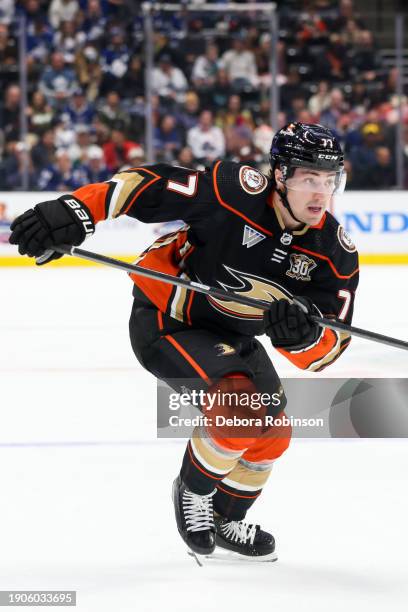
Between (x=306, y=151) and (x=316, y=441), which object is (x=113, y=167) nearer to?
(x=316, y=441)

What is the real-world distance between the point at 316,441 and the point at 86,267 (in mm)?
4336

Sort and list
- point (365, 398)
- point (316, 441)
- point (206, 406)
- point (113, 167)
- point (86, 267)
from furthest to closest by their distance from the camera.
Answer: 1. point (113, 167)
2. point (86, 267)
3. point (316, 441)
4. point (365, 398)
5. point (206, 406)

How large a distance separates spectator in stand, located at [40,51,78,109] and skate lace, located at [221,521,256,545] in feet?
22.4

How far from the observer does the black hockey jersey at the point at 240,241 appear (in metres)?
2.85

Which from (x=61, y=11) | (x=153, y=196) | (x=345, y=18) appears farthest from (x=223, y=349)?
(x=345, y=18)

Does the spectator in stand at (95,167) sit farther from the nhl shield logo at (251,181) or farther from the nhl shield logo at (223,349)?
the nhl shield logo at (223,349)

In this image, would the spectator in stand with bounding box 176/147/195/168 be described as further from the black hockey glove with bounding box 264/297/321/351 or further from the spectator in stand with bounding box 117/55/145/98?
the black hockey glove with bounding box 264/297/321/351

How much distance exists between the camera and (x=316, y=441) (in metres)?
3.96

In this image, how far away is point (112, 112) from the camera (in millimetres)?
9250

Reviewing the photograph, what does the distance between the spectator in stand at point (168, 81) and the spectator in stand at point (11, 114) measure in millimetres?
1170

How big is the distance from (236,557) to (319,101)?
745 centimetres

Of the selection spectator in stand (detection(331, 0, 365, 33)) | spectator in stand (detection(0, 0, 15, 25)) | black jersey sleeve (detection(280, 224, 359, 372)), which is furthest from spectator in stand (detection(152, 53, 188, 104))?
black jersey sleeve (detection(280, 224, 359, 372))

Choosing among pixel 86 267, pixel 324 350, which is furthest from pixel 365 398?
pixel 86 267

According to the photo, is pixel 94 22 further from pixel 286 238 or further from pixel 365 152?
pixel 286 238
